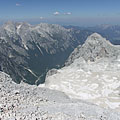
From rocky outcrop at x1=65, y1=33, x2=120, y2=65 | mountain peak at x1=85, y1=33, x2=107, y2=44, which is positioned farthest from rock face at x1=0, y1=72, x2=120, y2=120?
mountain peak at x1=85, y1=33, x2=107, y2=44

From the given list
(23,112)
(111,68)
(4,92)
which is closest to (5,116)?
(23,112)

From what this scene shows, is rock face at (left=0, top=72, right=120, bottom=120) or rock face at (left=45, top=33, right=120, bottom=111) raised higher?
rock face at (left=0, top=72, right=120, bottom=120)

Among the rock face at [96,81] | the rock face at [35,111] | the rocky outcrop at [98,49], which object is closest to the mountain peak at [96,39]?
the rocky outcrop at [98,49]

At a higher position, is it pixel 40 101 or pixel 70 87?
pixel 40 101

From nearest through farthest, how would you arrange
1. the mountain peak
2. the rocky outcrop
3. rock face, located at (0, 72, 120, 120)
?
1. rock face, located at (0, 72, 120, 120)
2. the rocky outcrop
3. the mountain peak

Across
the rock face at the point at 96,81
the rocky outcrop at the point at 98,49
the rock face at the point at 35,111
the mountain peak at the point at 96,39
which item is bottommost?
the rock face at the point at 96,81

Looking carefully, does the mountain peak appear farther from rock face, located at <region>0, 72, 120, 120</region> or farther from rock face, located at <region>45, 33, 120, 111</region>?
rock face, located at <region>0, 72, 120, 120</region>

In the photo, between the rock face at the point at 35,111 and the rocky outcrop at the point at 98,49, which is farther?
the rocky outcrop at the point at 98,49

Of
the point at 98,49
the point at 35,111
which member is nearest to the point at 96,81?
the point at 98,49

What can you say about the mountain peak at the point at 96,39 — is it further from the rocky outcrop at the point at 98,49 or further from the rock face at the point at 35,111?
the rock face at the point at 35,111

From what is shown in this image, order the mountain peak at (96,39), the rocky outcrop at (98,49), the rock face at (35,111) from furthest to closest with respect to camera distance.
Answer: the mountain peak at (96,39)
the rocky outcrop at (98,49)
the rock face at (35,111)

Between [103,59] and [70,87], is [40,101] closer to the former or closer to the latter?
[70,87]
